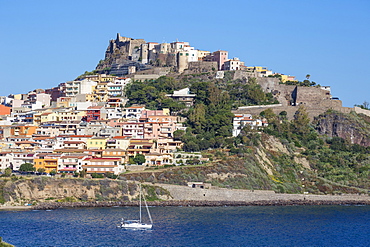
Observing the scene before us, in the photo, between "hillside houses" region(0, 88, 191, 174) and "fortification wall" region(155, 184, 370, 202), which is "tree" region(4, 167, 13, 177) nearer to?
"hillside houses" region(0, 88, 191, 174)

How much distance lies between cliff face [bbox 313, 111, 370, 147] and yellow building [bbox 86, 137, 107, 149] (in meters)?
25.9

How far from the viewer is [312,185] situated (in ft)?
215

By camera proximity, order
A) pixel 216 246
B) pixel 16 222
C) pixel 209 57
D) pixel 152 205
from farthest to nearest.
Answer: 1. pixel 209 57
2. pixel 152 205
3. pixel 16 222
4. pixel 216 246

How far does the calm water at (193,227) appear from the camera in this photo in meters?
42.1

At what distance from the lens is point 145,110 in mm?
74562

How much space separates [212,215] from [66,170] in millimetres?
15974

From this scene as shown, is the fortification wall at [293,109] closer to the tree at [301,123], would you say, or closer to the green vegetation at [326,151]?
the green vegetation at [326,151]

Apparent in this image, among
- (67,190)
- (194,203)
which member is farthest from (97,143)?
(194,203)

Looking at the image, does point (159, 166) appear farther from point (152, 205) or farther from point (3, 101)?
point (3, 101)

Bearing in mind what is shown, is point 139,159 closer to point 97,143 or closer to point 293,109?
point 97,143

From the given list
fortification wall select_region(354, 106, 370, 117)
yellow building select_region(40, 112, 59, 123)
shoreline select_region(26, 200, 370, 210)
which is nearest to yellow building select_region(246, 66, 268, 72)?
fortification wall select_region(354, 106, 370, 117)

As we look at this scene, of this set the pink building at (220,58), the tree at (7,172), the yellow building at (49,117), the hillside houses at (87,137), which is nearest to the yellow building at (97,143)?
the hillside houses at (87,137)

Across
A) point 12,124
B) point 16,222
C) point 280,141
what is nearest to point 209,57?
point 280,141

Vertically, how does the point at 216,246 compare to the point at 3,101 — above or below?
below
